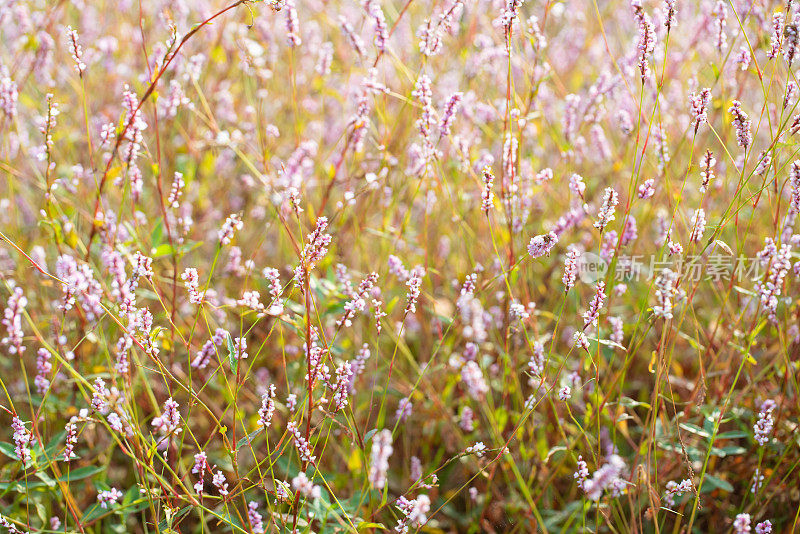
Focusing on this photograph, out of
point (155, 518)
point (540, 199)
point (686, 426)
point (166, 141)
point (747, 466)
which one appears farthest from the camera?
point (540, 199)

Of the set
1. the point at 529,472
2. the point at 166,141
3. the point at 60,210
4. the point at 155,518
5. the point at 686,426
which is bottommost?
the point at 529,472

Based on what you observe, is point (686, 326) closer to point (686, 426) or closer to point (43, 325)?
point (686, 426)

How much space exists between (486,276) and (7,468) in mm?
1366

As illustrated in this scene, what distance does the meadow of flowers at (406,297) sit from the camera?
1.34 m

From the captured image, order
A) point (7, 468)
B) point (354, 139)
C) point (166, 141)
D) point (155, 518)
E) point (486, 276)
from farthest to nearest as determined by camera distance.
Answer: point (166, 141) → point (486, 276) → point (354, 139) → point (7, 468) → point (155, 518)

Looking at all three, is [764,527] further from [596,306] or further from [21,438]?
[21,438]

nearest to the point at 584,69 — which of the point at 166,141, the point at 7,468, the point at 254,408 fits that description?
the point at 166,141

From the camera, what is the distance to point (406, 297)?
1.38m

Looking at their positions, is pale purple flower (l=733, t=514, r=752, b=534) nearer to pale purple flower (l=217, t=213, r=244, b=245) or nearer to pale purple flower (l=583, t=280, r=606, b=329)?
pale purple flower (l=583, t=280, r=606, b=329)

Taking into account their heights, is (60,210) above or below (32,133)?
below

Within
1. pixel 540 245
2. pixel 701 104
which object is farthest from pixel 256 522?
pixel 701 104

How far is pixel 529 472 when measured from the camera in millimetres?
1871

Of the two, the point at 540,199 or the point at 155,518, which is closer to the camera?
the point at 155,518

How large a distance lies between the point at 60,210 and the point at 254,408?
0.80 meters
